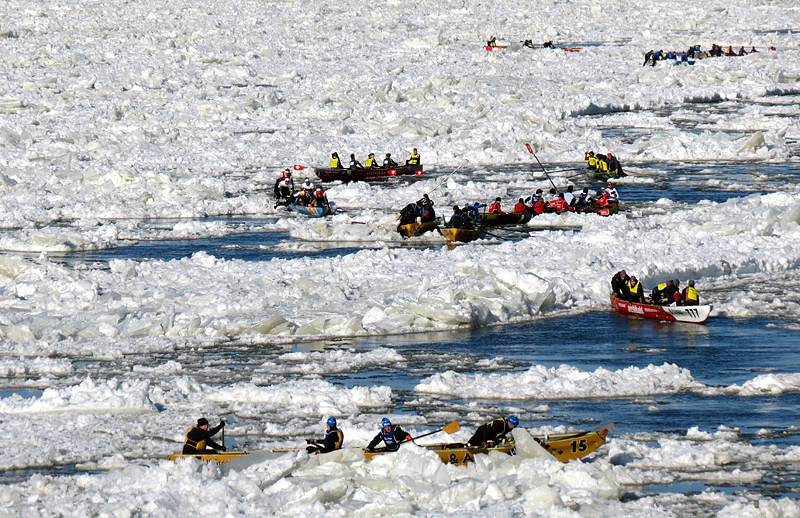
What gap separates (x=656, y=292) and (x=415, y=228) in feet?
28.8

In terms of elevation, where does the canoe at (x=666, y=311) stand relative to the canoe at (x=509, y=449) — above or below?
above

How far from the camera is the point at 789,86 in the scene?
56906mm

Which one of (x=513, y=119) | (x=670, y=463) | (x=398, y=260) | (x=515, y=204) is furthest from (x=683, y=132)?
(x=670, y=463)

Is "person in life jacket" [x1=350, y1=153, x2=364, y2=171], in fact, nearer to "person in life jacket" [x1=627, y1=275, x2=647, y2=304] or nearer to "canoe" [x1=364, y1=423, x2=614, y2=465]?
"person in life jacket" [x1=627, y1=275, x2=647, y2=304]

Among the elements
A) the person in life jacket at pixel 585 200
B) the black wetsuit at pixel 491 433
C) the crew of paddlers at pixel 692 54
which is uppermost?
the crew of paddlers at pixel 692 54

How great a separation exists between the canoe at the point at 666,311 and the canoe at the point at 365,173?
53.6 feet

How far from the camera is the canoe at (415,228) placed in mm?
30359

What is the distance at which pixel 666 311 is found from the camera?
23.4m

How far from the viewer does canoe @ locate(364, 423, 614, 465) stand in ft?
46.2

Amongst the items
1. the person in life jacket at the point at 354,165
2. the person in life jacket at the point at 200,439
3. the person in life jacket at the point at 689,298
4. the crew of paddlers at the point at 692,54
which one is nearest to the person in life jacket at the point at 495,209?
the person in life jacket at the point at 354,165

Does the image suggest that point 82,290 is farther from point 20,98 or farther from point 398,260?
point 20,98

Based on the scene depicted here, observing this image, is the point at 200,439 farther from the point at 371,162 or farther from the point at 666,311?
the point at 371,162

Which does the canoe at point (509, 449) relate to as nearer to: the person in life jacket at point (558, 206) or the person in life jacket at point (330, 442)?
the person in life jacket at point (330, 442)

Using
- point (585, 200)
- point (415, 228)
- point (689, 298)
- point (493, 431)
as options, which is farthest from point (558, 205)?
point (493, 431)
